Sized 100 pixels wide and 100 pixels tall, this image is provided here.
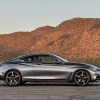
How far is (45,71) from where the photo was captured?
59.4 feet

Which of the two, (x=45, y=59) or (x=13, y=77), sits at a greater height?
(x=45, y=59)

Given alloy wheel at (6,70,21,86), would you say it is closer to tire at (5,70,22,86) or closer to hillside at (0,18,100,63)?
tire at (5,70,22,86)

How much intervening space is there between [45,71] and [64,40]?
98266 millimetres

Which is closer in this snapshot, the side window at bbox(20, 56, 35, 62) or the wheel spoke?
the wheel spoke

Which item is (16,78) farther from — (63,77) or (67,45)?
(67,45)

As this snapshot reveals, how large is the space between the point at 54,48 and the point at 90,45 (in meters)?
13.2

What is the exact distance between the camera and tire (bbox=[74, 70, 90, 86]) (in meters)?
17.9

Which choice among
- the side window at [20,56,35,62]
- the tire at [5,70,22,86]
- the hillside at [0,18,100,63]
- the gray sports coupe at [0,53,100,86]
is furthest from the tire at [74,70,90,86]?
the hillside at [0,18,100,63]

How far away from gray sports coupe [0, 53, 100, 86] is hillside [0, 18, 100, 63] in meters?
76.9

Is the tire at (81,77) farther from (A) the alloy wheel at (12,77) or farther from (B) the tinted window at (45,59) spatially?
(A) the alloy wheel at (12,77)

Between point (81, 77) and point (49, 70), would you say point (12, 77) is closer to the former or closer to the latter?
point (49, 70)

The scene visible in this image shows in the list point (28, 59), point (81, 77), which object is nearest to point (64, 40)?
point (28, 59)

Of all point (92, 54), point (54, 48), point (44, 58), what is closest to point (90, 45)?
point (92, 54)

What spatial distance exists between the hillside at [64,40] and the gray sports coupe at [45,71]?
252ft
